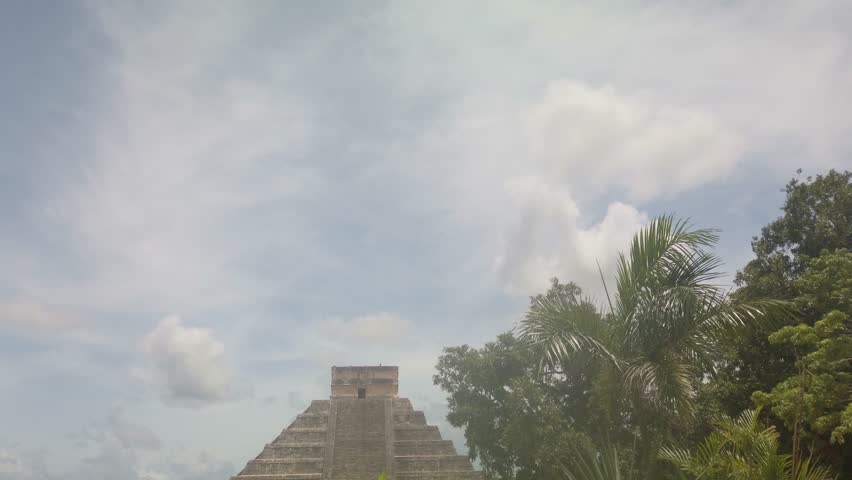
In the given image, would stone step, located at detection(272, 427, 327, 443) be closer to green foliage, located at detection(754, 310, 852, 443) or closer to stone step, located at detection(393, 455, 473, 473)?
stone step, located at detection(393, 455, 473, 473)

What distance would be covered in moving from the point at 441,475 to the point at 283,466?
19.5ft

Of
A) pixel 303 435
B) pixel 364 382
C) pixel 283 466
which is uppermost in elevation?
pixel 364 382

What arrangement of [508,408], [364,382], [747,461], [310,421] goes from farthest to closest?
[364,382], [310,421], [508,408], [747,461]

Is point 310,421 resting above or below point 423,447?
above

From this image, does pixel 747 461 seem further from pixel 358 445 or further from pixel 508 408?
pixel 358 445

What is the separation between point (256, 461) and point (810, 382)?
1964 centimetres

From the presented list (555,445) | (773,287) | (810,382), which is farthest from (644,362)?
(555,445)

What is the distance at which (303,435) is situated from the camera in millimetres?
24344

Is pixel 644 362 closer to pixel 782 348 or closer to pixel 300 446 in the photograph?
pixel 782 348

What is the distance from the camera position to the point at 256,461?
2270 centimetres

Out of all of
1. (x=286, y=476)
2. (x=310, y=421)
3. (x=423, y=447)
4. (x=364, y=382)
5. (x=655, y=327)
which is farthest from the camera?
(x=364, y=382)

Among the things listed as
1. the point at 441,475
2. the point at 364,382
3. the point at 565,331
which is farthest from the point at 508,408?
the point at 565,331

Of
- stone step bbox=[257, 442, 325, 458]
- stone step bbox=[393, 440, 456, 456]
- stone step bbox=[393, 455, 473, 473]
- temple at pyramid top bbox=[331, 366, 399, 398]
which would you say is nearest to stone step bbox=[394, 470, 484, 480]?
stone step bbox=[393, 455, 473, 473]

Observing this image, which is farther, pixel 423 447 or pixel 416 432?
pixel 416 432
